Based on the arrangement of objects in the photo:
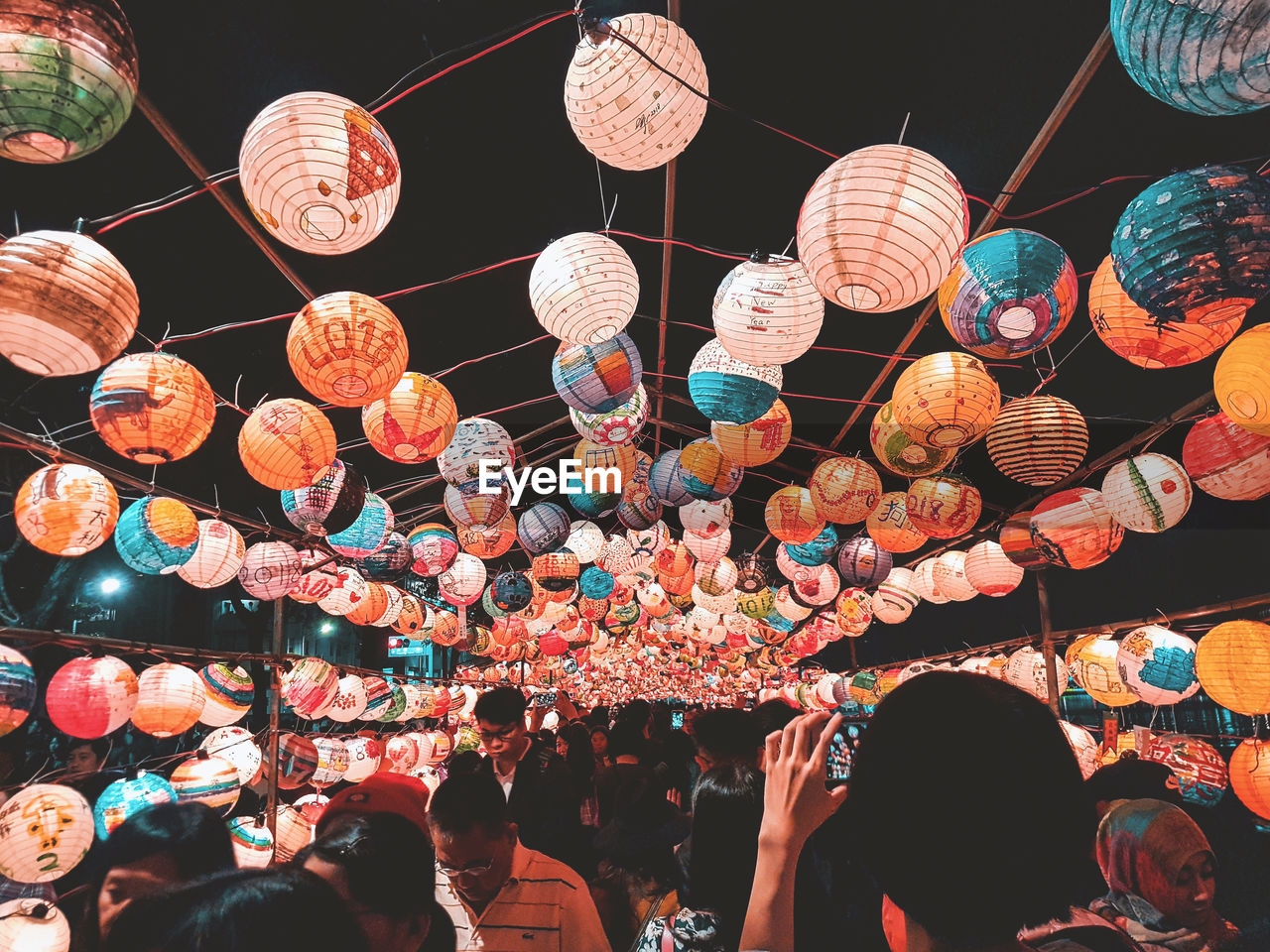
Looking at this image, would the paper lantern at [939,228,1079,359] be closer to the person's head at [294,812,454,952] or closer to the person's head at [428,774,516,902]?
the person's head at [428,774,516,902]

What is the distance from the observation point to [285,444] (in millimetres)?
3016

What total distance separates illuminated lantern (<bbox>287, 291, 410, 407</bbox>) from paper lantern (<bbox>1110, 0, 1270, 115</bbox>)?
2312 millimetres

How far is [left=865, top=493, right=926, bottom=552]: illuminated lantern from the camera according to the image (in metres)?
4.49

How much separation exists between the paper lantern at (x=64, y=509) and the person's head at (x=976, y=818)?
136 inches

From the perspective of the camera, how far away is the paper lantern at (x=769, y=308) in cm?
263

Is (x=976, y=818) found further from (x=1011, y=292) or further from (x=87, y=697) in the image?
(x=87, y=697)

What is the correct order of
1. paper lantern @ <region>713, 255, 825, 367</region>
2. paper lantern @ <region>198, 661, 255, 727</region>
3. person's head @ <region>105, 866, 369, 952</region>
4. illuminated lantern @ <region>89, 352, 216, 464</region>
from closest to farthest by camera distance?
person's head @ <region>105, 866, 369, 952</region>
illuminated lantern @ <region>89, 352, 216, 464</region>
paper lantern @ <region>713, 255, 825, 367</region>
paper lantern @ <region>198, 661, 255, 727</region>

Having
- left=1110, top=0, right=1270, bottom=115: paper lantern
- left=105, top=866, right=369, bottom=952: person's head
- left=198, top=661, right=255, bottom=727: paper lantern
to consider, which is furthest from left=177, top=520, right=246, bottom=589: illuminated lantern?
left=1110, top=0, right=1270, bottom=115: paper lantern

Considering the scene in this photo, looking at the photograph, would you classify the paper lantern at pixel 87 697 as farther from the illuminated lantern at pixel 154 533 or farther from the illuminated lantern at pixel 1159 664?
the illuminated lantern at pixel 1159 664

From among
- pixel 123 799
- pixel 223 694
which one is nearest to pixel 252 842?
pixel 223 694

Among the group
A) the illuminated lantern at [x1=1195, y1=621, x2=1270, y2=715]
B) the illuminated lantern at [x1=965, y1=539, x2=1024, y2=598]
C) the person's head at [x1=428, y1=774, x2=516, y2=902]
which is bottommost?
the person's head at [x1=428, y1=774, x2=516, y2=902]

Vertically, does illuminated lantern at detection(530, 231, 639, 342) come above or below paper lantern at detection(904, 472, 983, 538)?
above

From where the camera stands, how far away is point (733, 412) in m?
3.36

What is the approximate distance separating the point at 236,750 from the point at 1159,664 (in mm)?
5513
